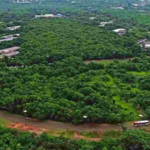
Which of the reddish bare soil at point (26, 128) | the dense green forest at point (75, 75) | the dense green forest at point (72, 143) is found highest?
the dense green forest at point (75, 75)

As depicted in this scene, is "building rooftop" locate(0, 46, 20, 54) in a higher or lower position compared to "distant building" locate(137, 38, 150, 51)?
higher

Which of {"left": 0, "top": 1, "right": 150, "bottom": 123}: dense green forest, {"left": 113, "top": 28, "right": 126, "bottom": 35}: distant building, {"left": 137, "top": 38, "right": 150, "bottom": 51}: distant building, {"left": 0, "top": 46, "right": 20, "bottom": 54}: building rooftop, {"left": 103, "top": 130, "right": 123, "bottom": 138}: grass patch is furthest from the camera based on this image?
{"left": 113, "top": 28, "right": 126, "bottom": 35}: distant building

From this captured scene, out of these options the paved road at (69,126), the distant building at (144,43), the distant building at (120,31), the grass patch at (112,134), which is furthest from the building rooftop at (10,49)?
the grass patch at (112,134)

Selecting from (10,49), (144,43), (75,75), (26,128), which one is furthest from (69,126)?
(144,43)

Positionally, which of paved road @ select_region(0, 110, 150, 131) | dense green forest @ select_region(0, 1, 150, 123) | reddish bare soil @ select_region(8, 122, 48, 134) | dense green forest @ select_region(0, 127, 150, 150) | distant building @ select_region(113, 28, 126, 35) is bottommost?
reddish bare soil @ select_region(8, 122, 48, 134)

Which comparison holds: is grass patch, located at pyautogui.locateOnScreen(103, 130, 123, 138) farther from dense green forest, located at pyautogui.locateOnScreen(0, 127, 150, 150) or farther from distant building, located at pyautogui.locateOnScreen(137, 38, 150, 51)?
distant building, located at pyautogui.locateOnScreen(137, 38, 150, 51)

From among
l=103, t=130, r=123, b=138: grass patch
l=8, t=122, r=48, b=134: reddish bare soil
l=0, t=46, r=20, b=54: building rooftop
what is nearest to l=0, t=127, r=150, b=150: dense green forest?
l=103, t=130, r=123, b=138: grass patch

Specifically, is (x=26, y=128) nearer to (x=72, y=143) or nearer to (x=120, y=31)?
(x=72, y=143)

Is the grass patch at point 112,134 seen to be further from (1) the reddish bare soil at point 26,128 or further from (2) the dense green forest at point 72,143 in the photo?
(1) the reddish bare soil at point 26,128

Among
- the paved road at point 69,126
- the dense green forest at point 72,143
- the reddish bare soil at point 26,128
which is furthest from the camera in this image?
the paved road at point 69,126
